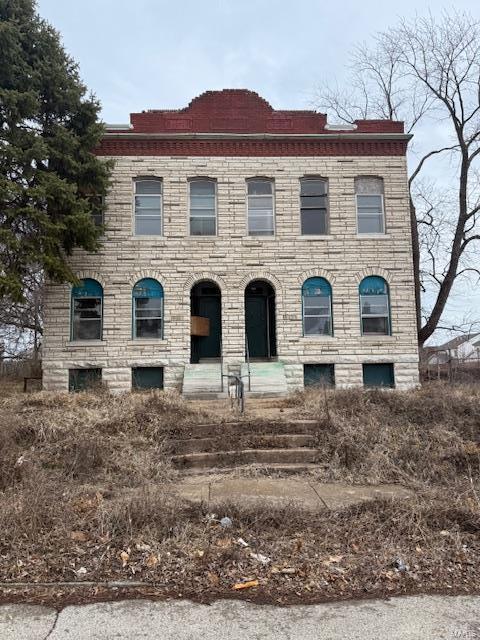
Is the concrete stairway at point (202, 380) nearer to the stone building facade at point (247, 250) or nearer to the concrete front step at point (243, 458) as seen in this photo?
the stone building facade at point (247, 250)

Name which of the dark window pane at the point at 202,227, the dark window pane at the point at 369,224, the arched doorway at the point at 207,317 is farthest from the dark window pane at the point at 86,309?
the dark window pane at the point at 369,224

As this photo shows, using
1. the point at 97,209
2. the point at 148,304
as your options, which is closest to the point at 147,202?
the point at 97,209

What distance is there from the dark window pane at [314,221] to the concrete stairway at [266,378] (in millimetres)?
4577

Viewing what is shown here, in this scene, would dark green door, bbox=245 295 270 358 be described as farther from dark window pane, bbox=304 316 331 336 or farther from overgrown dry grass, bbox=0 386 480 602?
overgrown dry grass, bbox=0 386 480 602

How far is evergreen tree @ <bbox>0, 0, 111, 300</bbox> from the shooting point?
508 inches

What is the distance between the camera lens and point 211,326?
56.0 ft

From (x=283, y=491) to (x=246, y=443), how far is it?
6.01 ft

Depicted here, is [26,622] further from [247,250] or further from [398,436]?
[247,250]

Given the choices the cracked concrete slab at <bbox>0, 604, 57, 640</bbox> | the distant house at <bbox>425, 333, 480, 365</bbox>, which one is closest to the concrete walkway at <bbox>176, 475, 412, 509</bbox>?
the cracked concrete slab at <bbox>0, 604, 57, 640</bbox>

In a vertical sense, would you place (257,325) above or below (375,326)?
above

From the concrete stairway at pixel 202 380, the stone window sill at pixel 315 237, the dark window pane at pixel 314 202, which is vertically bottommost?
the concrete stairway at pixel 202 380

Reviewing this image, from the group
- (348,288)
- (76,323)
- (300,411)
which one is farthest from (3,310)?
(300,411)

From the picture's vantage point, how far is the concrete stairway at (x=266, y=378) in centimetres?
1430

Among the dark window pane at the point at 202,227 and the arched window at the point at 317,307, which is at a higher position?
the dark window pane at the point at 202,227
